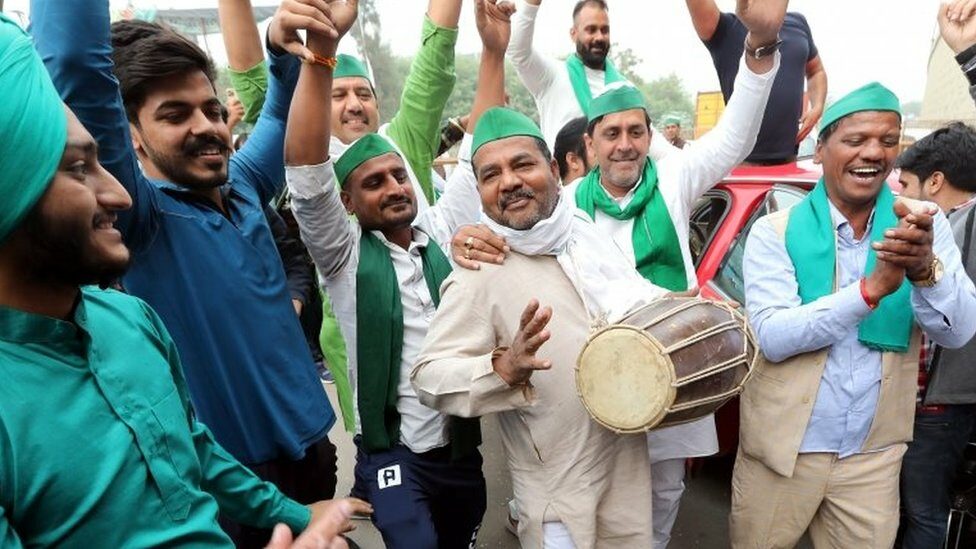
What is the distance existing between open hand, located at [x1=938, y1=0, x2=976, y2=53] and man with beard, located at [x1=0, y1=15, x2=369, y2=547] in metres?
2.88

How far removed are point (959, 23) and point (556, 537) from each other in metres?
2.46

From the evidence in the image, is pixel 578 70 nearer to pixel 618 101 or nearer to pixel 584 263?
pixel 618 101

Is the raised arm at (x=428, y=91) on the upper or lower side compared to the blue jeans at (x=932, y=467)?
upper

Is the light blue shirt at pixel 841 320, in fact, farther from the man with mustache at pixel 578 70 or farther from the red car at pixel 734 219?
the man with mustache at pixel 578 70

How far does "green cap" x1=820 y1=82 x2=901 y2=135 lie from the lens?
204cm

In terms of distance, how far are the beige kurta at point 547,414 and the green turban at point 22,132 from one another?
45.5 inches

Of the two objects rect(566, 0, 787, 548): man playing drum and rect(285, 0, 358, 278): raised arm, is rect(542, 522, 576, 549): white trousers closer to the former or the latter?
rect(566, 0, 787, 548): man playing drum

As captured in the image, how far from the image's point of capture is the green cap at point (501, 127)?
6.97ft

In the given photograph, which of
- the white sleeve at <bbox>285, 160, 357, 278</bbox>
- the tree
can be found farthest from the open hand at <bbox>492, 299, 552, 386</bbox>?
the tree

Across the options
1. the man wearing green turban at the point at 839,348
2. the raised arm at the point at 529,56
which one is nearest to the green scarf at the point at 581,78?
the raised arm at the point at 529,56

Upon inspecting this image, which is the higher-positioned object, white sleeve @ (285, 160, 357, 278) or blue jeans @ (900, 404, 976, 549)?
white sleeve @ (285, 160, 357, 278)

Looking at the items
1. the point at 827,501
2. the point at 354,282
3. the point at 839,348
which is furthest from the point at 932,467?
the point at 354,282

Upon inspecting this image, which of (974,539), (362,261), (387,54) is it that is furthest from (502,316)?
(387,54)

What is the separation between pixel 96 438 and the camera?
1.00 m
